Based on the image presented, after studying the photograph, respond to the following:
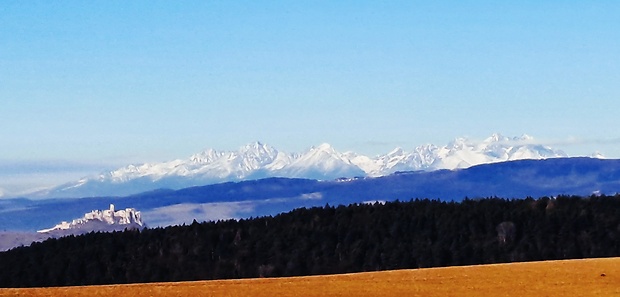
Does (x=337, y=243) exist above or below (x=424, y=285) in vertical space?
above

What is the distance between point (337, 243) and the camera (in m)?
144

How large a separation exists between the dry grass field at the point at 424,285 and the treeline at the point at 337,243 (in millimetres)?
55748

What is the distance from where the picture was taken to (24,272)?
150m

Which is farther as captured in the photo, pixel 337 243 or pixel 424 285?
pixel 337 243

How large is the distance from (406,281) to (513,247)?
6542 centimetres

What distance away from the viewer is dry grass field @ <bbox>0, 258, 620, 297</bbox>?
61438 millimetres

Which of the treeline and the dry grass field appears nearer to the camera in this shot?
the dry grass field

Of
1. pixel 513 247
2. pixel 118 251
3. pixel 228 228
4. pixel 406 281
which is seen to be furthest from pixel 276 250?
pixel 406 281

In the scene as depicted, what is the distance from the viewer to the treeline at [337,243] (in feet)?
427

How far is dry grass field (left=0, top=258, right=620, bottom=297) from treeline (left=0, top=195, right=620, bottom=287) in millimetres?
55748

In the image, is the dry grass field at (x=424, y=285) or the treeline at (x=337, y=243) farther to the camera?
the treeline at (x=337, y=243)

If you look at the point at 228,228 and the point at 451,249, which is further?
the point at 228,228

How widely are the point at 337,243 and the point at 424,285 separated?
7921 cm

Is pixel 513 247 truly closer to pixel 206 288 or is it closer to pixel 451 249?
pixel 451 249
